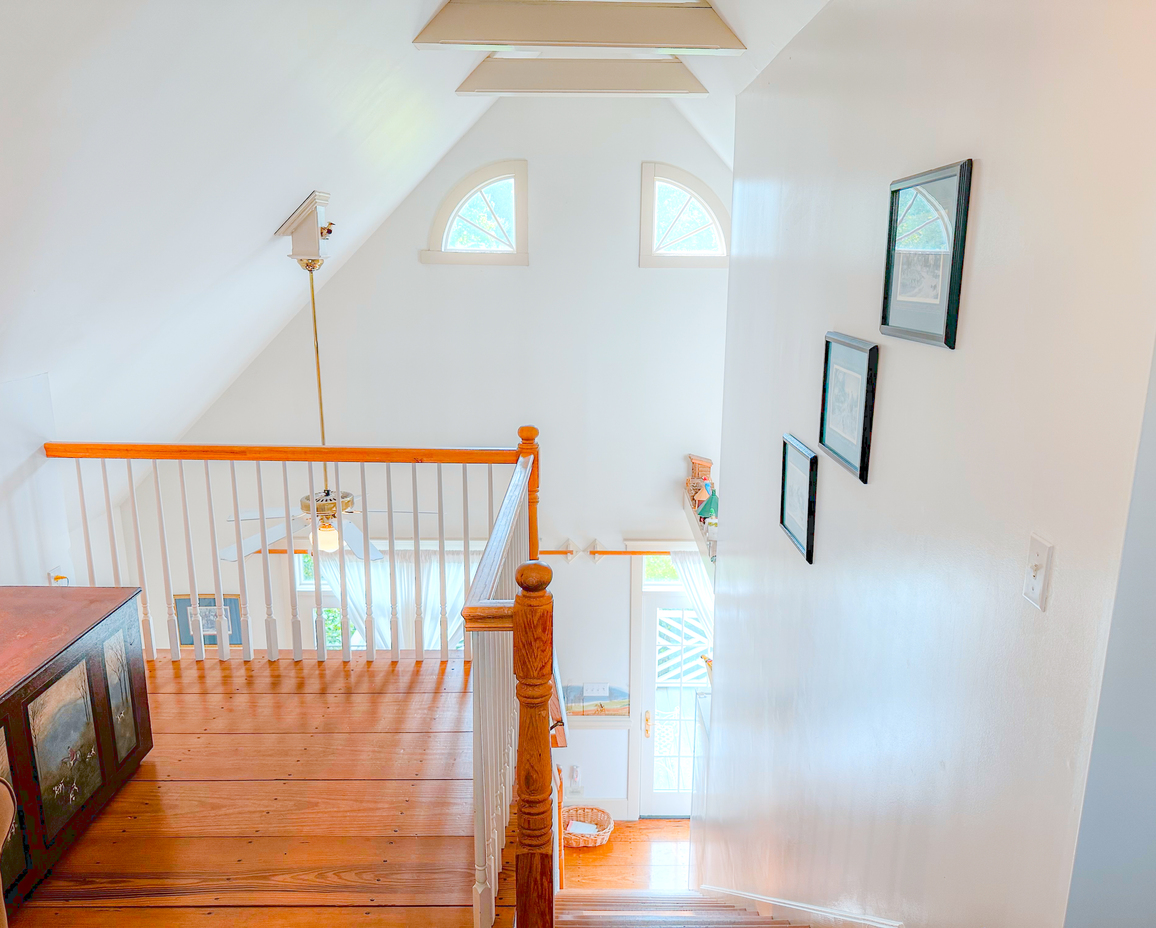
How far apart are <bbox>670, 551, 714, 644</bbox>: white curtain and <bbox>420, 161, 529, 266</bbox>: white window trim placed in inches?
107

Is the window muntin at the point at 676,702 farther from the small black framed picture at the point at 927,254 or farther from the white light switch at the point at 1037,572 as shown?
the white light switch at the point at 1037,572

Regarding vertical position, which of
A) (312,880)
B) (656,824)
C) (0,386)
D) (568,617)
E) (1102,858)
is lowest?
(656,824)

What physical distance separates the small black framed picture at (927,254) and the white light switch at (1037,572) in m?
0.42

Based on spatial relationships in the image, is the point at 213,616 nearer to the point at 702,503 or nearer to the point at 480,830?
the point at 702,503

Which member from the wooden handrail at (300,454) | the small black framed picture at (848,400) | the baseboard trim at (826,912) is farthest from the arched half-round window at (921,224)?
the wooden handrail at (300,454)

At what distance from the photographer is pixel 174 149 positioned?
242 cm

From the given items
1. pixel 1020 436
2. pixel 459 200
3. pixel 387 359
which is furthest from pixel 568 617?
pixel 1020 436

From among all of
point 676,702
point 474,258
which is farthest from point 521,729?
point 676,702

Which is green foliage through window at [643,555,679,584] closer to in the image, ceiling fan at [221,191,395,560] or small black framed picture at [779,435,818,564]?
ceiling fan at [221,191,395,560]

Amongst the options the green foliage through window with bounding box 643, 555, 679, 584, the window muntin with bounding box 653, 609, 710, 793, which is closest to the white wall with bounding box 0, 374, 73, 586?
the green foliage through window with bounding box 643, 555, 679, 584

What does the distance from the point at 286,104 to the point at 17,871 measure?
239 cm

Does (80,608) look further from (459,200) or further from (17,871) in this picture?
(459,200)

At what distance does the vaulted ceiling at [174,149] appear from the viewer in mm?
1853

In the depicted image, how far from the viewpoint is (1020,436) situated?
1.18 meters
